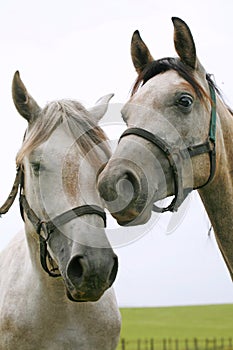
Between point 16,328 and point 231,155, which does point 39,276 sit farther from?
point 231,155

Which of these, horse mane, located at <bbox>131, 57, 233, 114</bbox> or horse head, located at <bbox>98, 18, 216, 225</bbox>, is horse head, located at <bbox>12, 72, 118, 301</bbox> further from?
horse mane, located at <bbox>131, 57, 233, 114</bbox>

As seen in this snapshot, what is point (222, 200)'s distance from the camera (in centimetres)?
442

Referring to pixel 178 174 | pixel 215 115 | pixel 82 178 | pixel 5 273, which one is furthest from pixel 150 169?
pixel 5 273

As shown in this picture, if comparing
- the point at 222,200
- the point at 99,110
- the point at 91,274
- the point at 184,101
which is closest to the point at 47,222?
the point at 91,274

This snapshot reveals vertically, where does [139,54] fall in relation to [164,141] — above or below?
above

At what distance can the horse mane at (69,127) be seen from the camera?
5250mm

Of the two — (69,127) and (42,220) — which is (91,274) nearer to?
(42,220)

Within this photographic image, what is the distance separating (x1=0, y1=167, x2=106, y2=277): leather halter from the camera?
4.75 meters

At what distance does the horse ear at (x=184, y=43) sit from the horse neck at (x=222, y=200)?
543 millimetres

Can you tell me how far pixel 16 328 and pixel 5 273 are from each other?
87 cm

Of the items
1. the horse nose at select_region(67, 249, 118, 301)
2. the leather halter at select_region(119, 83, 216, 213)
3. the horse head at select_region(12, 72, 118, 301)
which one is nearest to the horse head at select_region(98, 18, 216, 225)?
the leather halter at select_region(119, 83, 216, 213)

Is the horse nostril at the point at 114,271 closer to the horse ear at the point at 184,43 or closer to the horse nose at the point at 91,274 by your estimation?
the horse nose at the point at 91,274

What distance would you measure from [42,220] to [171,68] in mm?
1781

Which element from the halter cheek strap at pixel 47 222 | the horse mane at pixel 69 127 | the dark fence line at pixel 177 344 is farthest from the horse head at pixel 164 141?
the dark fence line at pixel 177 344
